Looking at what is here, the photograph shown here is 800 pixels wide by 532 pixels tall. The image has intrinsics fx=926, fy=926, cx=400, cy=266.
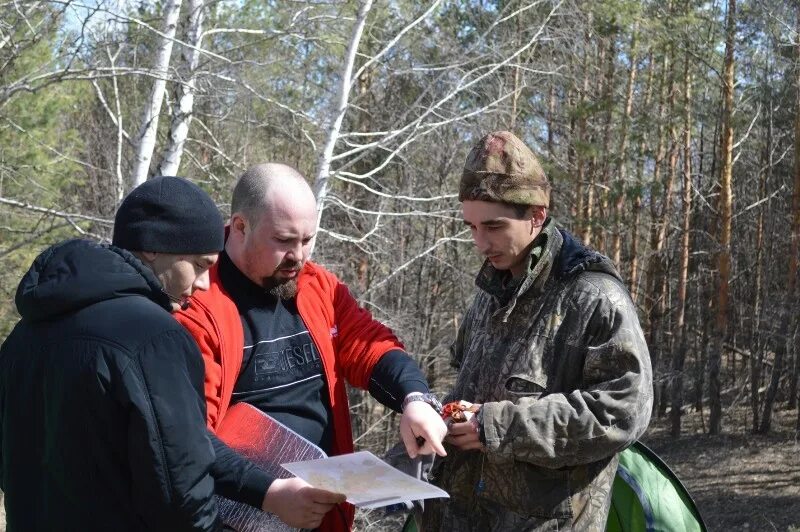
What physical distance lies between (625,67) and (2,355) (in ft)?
64.5

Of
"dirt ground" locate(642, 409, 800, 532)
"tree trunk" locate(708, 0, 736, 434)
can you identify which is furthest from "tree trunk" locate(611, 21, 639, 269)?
"dirt ground" locate(642, 409, 800, 532)

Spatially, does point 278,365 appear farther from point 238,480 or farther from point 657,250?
point 657,250

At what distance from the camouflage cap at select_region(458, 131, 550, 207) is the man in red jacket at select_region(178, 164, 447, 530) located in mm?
479

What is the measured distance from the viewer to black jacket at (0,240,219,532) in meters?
1.89

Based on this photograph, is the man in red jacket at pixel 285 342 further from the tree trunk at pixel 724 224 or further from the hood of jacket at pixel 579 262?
the tree trunk at pixel 724 224

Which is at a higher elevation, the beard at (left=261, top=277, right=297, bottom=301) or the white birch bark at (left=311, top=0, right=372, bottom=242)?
the white birch bark at (left=311, top=0, right=372, bottom=242)

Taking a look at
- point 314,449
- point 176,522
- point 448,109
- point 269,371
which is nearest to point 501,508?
point 314,449

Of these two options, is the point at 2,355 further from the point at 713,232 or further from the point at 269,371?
A: the point at 713,232

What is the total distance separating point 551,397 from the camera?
2.51 m

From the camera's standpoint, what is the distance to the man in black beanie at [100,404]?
1.89 metres

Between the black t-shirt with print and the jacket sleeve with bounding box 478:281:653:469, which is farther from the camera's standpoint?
the black t-shirt with print

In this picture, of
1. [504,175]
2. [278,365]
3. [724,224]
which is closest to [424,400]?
[278,365]

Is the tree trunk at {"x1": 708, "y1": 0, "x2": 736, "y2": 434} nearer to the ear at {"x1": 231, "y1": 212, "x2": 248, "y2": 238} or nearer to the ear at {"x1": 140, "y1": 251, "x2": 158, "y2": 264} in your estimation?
the ear at {"x1": 231, "y1": 212, "x2": 248, "y2": 238}

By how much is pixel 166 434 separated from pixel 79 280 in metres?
0.37
